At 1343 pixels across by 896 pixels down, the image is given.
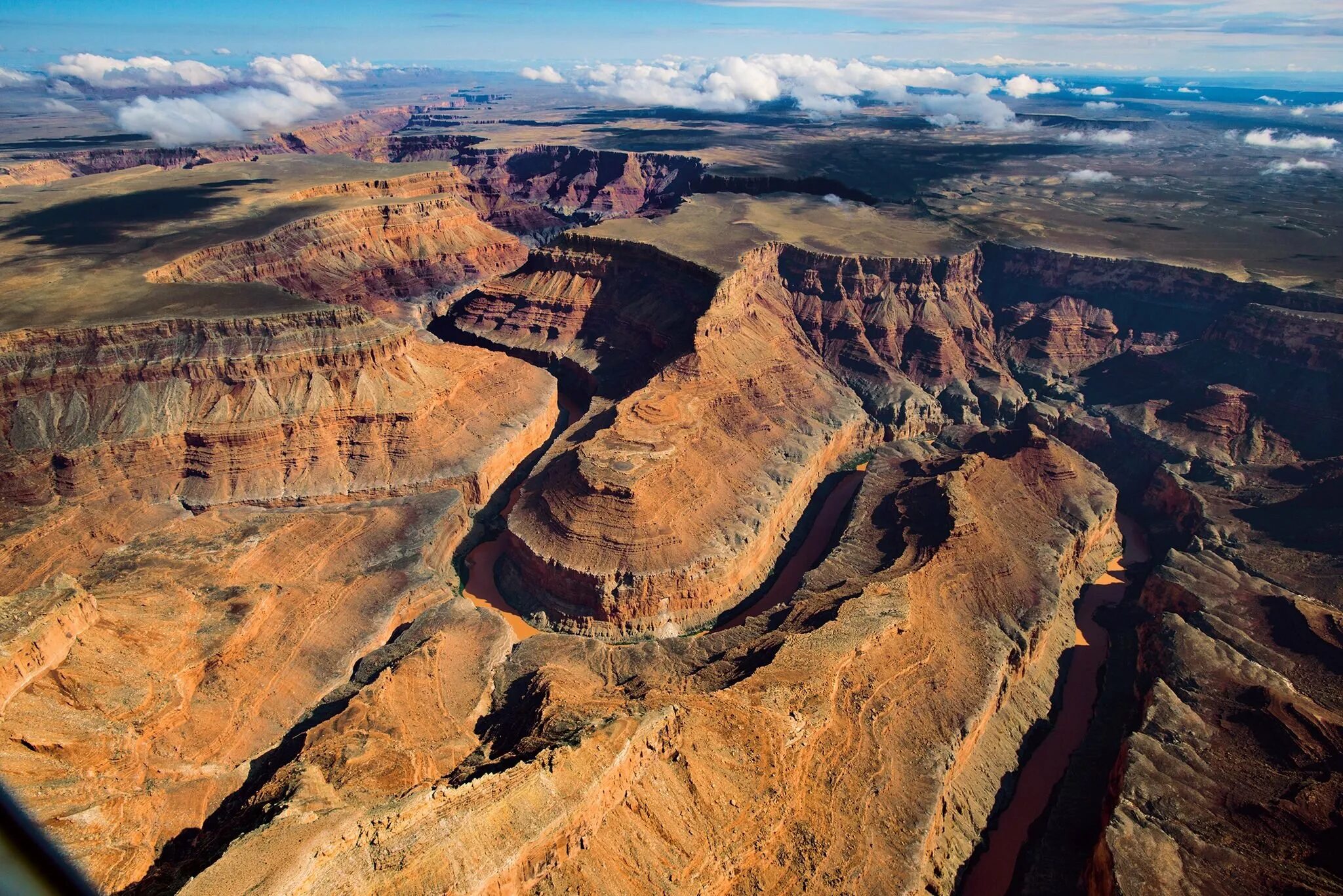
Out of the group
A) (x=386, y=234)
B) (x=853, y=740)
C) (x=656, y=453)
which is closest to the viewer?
(x=853, y=740)

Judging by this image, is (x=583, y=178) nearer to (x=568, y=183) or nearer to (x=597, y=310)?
(x=568, y=183)

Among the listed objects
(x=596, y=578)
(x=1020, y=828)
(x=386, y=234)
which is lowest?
(x=1020, y=828)

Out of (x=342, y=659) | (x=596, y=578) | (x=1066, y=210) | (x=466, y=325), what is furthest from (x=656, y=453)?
(x=1066, y=210)

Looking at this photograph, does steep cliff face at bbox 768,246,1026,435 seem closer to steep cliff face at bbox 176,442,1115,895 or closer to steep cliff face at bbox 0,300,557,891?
steep cliff face at bbox 176,442,1115,895

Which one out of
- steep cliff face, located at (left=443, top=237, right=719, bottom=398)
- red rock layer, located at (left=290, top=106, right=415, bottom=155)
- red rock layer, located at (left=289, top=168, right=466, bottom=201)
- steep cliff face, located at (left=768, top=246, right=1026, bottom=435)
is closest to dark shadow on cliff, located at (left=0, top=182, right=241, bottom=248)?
red rock layer, located at (left=289, top=168, right=466, bottom=201)

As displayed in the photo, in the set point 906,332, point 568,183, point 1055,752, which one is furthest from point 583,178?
point 1055,752

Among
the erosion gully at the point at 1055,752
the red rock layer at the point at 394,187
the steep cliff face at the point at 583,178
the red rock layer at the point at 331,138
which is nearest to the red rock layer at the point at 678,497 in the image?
the erosion gully at the point at 1055,752

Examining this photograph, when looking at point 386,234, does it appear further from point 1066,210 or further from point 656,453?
point 1066,210
